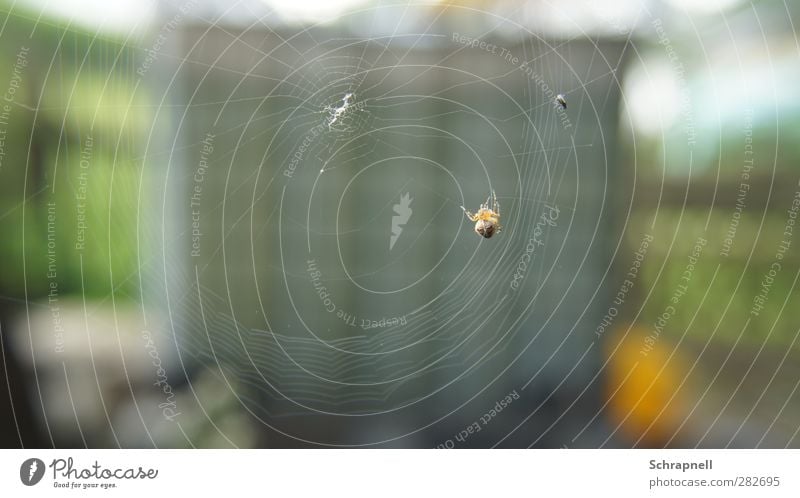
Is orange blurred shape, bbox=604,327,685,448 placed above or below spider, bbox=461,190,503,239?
below

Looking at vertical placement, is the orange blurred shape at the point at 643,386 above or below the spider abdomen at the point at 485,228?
below

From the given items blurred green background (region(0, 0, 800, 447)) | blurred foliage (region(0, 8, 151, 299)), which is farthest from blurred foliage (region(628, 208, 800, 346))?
blurred foliage (region(0, 8, 151, 299))

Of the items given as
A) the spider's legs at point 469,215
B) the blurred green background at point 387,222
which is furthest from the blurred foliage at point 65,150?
the spider's legs at point 469,215

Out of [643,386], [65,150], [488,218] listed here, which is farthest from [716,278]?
[65,150]

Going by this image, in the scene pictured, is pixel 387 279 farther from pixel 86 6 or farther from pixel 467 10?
pixel 86 6

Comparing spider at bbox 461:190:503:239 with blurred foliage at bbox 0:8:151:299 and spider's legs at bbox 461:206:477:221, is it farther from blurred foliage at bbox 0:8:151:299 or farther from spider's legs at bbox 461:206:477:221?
blurred foliage at bbox 0:8:151:299

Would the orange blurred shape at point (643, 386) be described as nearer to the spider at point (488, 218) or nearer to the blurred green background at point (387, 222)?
the blurred green background at point (387, 222)
